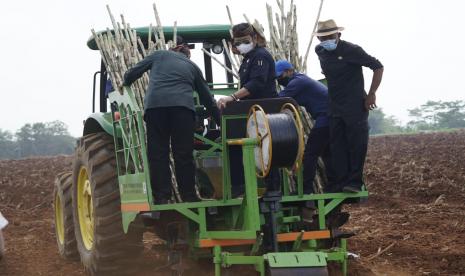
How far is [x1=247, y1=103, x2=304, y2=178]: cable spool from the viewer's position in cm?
505

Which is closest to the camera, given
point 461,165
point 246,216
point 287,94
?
point 246,216

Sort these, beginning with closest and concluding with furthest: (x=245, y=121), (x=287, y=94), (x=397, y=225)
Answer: (x=245, y=121)
(x=287, y=94)
(x=397, y=225)

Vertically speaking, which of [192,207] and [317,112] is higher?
[317,112]

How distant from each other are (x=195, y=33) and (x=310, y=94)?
6.17 feet

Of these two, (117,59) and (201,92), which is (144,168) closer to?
(201,92)

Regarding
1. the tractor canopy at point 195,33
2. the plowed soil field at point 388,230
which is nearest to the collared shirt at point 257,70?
the plowed soil field at point 388,230

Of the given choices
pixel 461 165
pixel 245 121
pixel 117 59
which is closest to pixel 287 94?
pixel 245 121

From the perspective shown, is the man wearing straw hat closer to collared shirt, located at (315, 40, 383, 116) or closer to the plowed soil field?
collared shirt, located at (315, 40, 383, 116)

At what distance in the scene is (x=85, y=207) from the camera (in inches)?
285

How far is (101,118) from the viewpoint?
22.5ft

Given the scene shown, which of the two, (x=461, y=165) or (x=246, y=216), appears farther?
(x=461, y=165)

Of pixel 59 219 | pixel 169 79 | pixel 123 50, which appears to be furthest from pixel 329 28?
pixel 59 219

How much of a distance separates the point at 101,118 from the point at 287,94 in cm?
180

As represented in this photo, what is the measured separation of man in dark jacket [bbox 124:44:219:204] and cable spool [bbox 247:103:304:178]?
2.18 feet
